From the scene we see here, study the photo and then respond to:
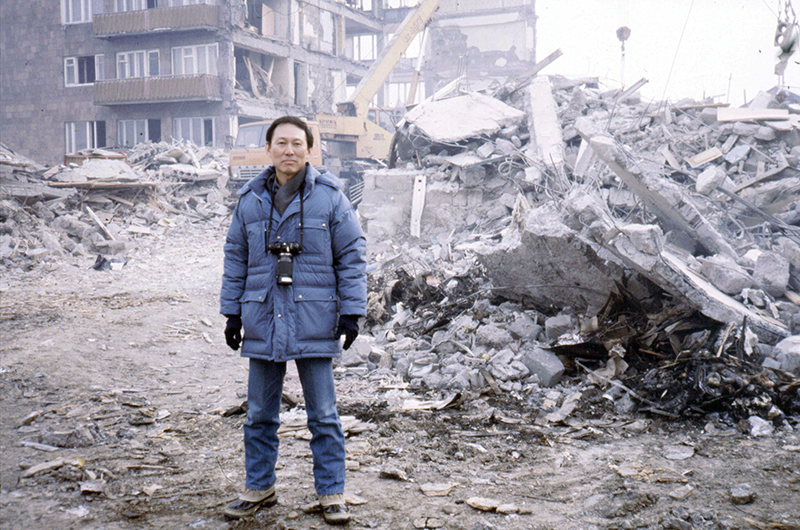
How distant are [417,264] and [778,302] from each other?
413 centimetres

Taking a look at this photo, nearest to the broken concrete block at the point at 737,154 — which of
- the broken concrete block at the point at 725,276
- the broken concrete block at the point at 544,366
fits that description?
the broken concrete block at the point at 725,276

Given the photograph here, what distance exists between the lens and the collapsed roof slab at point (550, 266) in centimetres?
511

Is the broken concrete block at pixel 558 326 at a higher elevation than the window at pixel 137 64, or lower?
lower

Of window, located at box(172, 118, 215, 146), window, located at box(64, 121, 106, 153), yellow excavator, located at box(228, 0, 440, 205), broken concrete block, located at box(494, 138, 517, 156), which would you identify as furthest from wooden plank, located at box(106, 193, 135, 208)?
window, located at box(64, 121, 106, 153)

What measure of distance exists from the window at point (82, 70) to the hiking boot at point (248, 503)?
28.0 meters

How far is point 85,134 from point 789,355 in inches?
1133

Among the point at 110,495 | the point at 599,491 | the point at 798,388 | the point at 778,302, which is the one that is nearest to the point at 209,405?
the point at 110,495

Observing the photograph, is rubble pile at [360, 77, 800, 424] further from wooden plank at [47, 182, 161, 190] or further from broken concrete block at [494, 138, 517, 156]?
wooden plank at [47, 182, 161, 190]

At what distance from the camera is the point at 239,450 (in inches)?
145

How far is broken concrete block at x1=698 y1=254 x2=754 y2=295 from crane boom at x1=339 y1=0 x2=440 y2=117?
14696 millimetres

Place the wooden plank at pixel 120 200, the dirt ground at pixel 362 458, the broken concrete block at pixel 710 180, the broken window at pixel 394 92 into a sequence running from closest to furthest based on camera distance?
the dirt ground at pixel 362 458 → the broken concrete block at pixel 710 180 → the wooden plank at pixel 120 200 → the broken window at pixel 394 92

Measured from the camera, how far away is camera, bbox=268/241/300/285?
268 cm

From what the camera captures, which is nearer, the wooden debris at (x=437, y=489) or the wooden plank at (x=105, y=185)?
the wooden debris at (x=437, y=489)

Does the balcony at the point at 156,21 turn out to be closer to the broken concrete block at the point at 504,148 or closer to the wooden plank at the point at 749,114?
the broken concrete block at the point at 504,148
